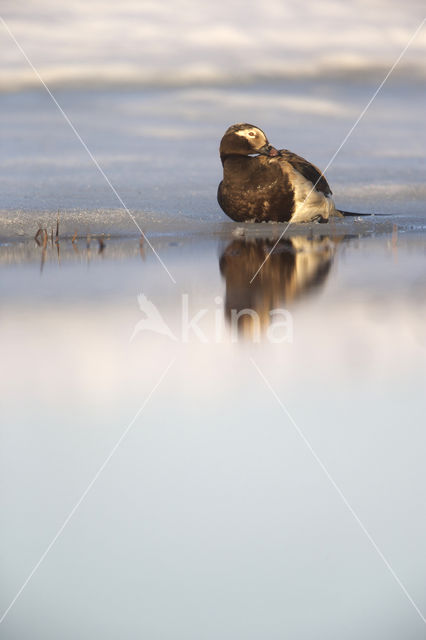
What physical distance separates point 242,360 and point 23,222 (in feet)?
21.9

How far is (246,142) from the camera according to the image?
1023cm

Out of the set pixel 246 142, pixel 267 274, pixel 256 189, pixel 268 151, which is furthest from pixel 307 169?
pixel 267 274

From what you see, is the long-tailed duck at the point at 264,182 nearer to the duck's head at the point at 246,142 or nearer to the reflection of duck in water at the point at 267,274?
the duck's head at the point at 246,142

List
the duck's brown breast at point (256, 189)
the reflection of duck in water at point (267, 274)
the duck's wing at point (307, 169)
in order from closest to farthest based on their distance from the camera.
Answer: the reflection of duck in water at point (267, 274)
the duck's brown breast at point (256, 189)
the duck's wing at point (307, 169)

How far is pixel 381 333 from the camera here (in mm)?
4043

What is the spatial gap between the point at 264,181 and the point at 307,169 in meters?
0.55

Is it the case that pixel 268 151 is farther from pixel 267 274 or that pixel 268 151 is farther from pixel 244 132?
pixel 267 274

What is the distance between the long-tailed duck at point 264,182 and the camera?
9.88 m

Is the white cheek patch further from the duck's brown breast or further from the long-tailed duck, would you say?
the duck's brown breast

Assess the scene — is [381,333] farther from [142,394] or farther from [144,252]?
[144,252]

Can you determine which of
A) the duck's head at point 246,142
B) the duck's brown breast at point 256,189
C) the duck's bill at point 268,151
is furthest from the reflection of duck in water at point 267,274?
the duck's head at point 246,142

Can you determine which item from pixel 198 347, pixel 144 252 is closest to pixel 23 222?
pixel 144 252

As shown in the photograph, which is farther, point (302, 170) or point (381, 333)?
point (302, 170)

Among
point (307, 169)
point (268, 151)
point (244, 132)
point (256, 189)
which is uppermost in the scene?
point (244, 132)
